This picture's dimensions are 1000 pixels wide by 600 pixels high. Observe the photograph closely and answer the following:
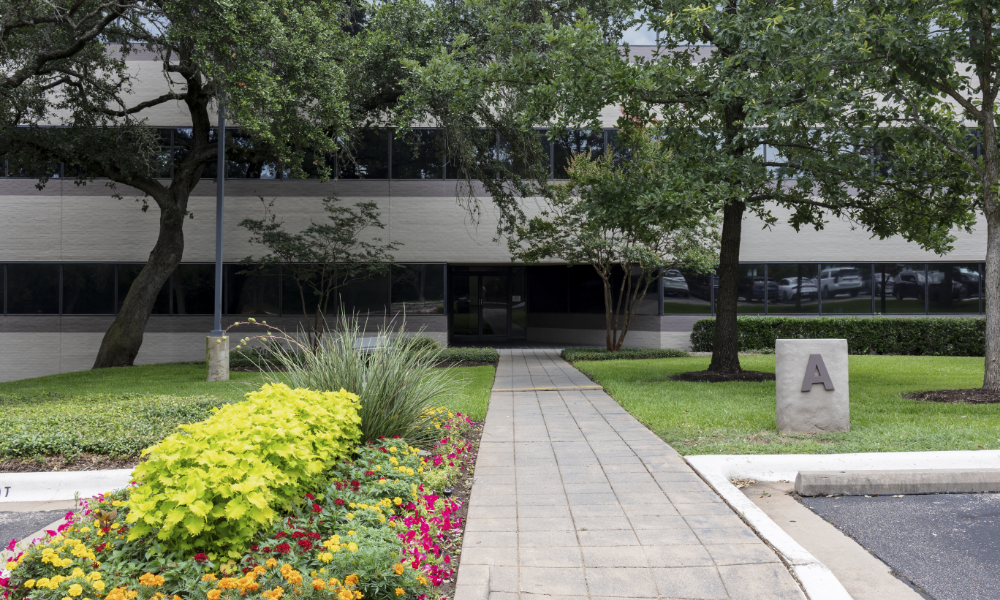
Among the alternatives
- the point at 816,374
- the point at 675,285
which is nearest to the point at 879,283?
the point at 675,285

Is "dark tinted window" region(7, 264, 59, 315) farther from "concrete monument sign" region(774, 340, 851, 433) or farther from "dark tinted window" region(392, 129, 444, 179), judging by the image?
"concrete monument sign" region(774, 340, 851, 433)

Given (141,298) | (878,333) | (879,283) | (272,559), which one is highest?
(879,283)

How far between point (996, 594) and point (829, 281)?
17.9m

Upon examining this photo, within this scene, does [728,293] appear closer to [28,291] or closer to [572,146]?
[572,146]

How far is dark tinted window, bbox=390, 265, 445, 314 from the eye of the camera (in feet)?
60.9

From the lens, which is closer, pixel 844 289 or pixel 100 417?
pixel 100 417

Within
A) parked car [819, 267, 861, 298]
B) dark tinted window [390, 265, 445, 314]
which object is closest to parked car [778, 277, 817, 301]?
parked car [819, 267, 861, 298]

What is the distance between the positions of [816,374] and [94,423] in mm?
7747

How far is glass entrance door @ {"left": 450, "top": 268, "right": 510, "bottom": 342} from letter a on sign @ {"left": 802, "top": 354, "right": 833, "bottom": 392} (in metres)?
16.7

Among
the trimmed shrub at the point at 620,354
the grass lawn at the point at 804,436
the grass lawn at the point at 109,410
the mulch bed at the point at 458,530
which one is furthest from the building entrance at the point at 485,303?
the mulch bed at the point at 458,530

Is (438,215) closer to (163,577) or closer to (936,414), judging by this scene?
(936,414)

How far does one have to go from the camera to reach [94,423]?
6.83 m

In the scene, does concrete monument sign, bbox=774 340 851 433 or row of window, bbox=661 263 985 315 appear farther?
row of window, bbox=661 263 985 315

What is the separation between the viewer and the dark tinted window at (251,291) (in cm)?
1831
